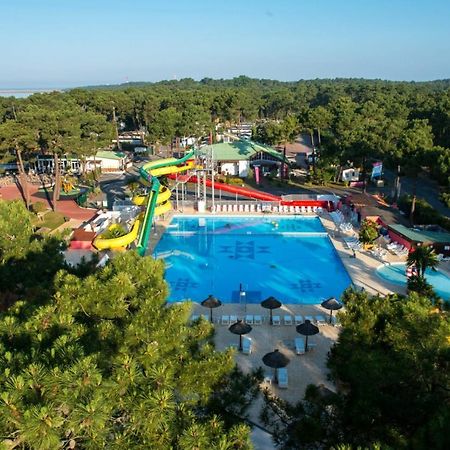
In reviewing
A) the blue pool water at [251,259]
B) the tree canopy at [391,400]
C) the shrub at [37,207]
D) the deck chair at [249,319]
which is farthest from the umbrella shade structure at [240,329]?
the shrub at [37,207]

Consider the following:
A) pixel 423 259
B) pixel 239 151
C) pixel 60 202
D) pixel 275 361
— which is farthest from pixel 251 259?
pixel 239 151

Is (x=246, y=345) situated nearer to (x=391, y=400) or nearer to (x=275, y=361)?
(x=275, y=361)

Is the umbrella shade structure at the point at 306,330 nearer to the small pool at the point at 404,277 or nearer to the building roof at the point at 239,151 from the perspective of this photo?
the small pool at the point at 404,277

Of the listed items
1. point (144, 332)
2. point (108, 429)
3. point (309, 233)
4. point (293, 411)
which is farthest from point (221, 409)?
point (309, 233)

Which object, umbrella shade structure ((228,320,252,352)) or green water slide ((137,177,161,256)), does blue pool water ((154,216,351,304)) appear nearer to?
green water slide ((137,177,161,256))

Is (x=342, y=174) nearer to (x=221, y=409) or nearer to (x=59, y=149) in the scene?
(x=59, y=149)

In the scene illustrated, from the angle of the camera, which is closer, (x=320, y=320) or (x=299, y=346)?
(x=299, y=346)

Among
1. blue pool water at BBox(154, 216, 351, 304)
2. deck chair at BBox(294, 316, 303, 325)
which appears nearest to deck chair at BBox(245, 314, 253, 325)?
→ deck chair at BBox(294, 316, 303, 325)
